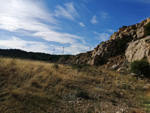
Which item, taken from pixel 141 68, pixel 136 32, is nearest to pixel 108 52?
pixel 136 32

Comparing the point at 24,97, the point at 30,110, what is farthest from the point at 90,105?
the point at 24,97

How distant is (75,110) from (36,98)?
1.58m

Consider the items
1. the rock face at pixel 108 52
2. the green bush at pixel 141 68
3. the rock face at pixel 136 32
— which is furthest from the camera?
the rock face at pixel 108 52

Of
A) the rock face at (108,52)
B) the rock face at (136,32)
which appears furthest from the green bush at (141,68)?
the rock face at (136,32)

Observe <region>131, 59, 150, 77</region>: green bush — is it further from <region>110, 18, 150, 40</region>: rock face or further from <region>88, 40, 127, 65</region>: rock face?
<region>110, 18, 150, 40</region>: rock face

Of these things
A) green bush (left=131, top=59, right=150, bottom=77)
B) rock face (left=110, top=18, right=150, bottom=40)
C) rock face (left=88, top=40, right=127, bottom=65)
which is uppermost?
rock face (left=110, top=18, right=150, bottom=40)

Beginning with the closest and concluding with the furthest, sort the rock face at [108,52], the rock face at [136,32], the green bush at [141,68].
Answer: the green bush at [141,68]
the rock face at [136,32]
the rock face at [108,52]

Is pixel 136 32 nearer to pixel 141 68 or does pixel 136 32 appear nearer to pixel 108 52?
pixel 108 52

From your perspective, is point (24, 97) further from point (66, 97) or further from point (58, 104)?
point (66, 97)

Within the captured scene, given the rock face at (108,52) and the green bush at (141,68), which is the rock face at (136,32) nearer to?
the rock face at (108,52)

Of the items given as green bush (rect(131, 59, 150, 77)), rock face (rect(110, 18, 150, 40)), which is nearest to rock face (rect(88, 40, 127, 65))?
rock face (rect(110, 18, 150, 40))

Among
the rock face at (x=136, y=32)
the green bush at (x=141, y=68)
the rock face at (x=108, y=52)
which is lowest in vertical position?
the green bush at (x=141, y=68)

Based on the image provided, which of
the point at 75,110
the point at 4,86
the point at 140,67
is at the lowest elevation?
the point at 75,110

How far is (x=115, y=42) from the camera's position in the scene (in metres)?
28.6
